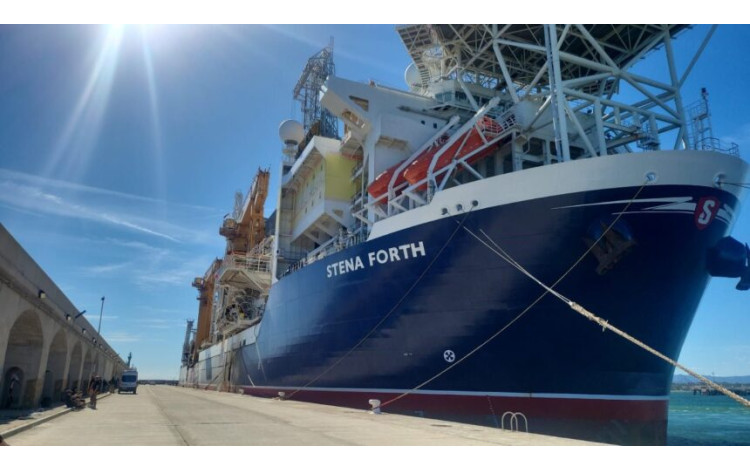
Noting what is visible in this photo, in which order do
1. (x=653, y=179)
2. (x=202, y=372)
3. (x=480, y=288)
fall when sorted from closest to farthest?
(x=653, y=179) → (x=480, y=288) → (x=202, y=372)

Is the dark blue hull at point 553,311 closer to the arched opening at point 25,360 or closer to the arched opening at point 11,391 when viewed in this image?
the arched opening at point 25,360

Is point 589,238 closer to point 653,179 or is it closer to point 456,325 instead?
point 653,179

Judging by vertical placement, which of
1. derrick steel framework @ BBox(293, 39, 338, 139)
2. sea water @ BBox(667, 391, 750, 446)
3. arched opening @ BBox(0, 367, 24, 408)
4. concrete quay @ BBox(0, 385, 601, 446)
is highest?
derrick steel framework @ BBox(293, 39, 338, 139)

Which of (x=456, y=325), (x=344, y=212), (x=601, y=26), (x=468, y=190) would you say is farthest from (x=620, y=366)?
(x=344, y=212)

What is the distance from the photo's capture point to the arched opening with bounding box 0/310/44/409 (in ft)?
45.4

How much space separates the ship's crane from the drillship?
18787mm

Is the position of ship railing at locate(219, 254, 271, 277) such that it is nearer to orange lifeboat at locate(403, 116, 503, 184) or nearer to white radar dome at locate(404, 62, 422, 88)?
white radar dome at locate(404, 62, 422, 88)

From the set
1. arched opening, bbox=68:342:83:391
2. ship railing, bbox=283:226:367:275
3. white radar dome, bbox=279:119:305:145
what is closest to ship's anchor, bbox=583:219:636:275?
ship railing, bbox=283:226:367:275

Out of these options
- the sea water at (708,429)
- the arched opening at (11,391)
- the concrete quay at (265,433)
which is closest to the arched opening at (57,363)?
the arched opening at (11,391)

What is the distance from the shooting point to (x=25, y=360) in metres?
14.3

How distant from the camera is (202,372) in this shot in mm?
43031

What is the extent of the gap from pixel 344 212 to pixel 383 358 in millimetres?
8470

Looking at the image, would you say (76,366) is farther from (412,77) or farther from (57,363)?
(412,77)
